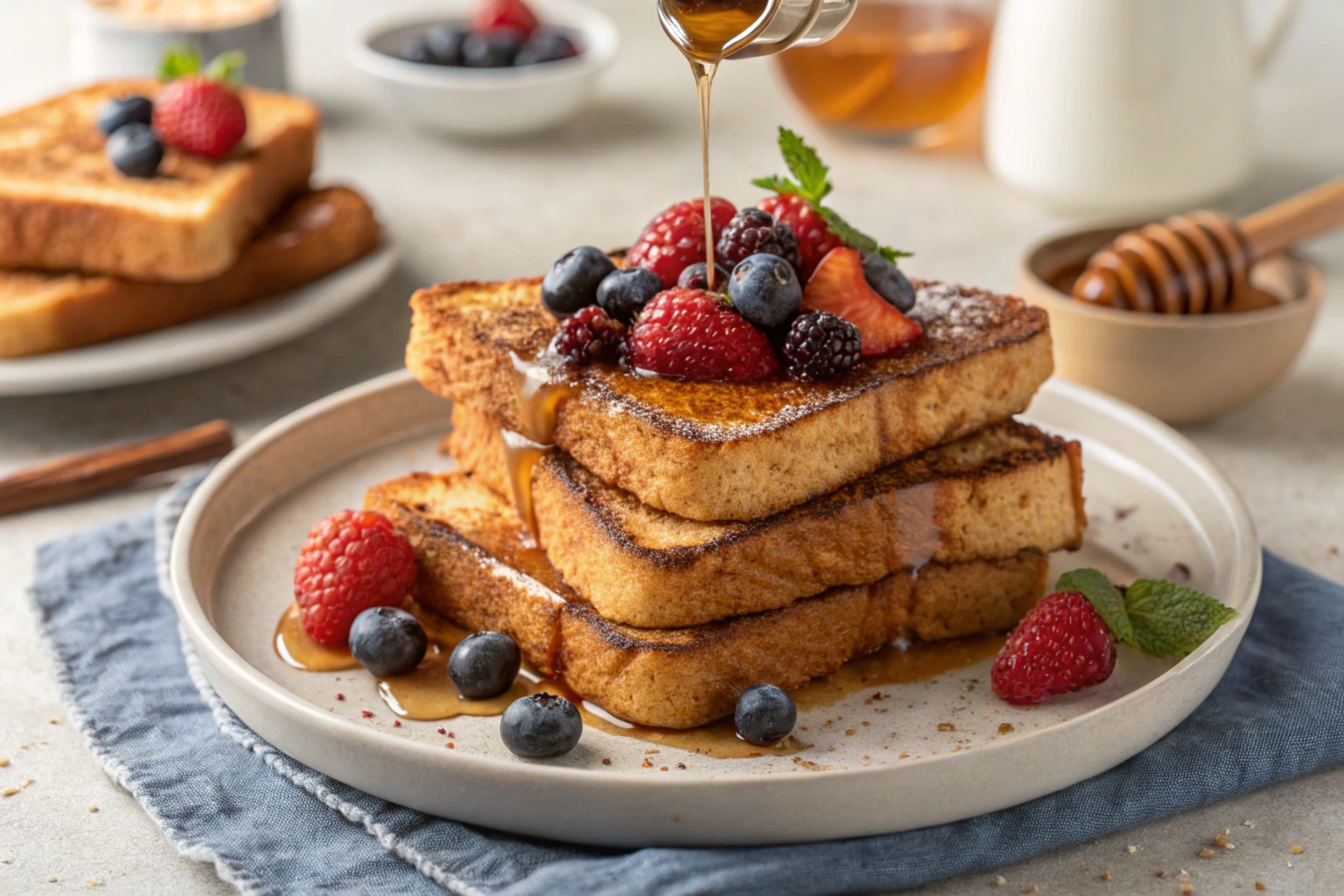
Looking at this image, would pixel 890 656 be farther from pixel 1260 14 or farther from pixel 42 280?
pixel 1260 14

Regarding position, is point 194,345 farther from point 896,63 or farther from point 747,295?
point 896,63

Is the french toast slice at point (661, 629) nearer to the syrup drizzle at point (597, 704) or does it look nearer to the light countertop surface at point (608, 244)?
the syrup drizzle at point (597, 704)

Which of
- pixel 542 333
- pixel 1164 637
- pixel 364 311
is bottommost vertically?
pixel 364 311

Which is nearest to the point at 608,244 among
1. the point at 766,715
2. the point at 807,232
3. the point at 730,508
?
the point at 807,232

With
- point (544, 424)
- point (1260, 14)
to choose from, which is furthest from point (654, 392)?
point (1260, 14)

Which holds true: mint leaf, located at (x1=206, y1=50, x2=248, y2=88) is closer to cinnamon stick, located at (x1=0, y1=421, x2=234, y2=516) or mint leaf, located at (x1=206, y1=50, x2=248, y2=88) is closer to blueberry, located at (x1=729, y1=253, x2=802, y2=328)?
cinnamon stick, located at (x1=0, y1=421, x2=234, y2=516)
